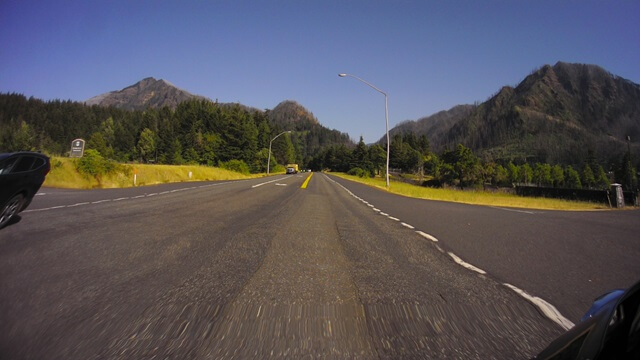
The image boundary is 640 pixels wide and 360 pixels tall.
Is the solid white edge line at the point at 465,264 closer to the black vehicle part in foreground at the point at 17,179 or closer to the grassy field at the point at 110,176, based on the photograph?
the black vehicle part in foreground at the point at 17,179

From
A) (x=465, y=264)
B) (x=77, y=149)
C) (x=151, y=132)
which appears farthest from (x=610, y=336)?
(x=151, y=132)

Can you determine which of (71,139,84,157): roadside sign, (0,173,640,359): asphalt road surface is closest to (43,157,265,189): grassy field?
(71,139,84,157): roadside sign

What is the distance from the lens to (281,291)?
3.70 m

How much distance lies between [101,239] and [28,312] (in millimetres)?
3413

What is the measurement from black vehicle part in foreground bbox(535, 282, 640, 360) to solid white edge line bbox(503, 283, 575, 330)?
6.82 feet

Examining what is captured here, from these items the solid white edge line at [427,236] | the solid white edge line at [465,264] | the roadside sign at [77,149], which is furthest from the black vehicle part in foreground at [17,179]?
the roadside sign at [77,149]

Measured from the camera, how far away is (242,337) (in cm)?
261

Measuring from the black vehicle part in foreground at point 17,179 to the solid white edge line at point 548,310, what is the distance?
8875 millimetres

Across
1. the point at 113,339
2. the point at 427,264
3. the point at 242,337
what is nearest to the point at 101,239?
the point at 113,339

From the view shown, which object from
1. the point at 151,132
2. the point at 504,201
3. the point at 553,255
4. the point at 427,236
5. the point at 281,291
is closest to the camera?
the point at 281,291

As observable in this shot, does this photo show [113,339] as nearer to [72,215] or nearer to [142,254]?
[142,254]

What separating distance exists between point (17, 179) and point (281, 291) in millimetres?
6689

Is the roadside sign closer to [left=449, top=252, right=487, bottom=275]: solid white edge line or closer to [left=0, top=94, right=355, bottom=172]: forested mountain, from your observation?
[left=449, top=252, right=487, bottom=275]: solid white edge line

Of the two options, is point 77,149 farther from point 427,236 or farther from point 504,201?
point 504,201
